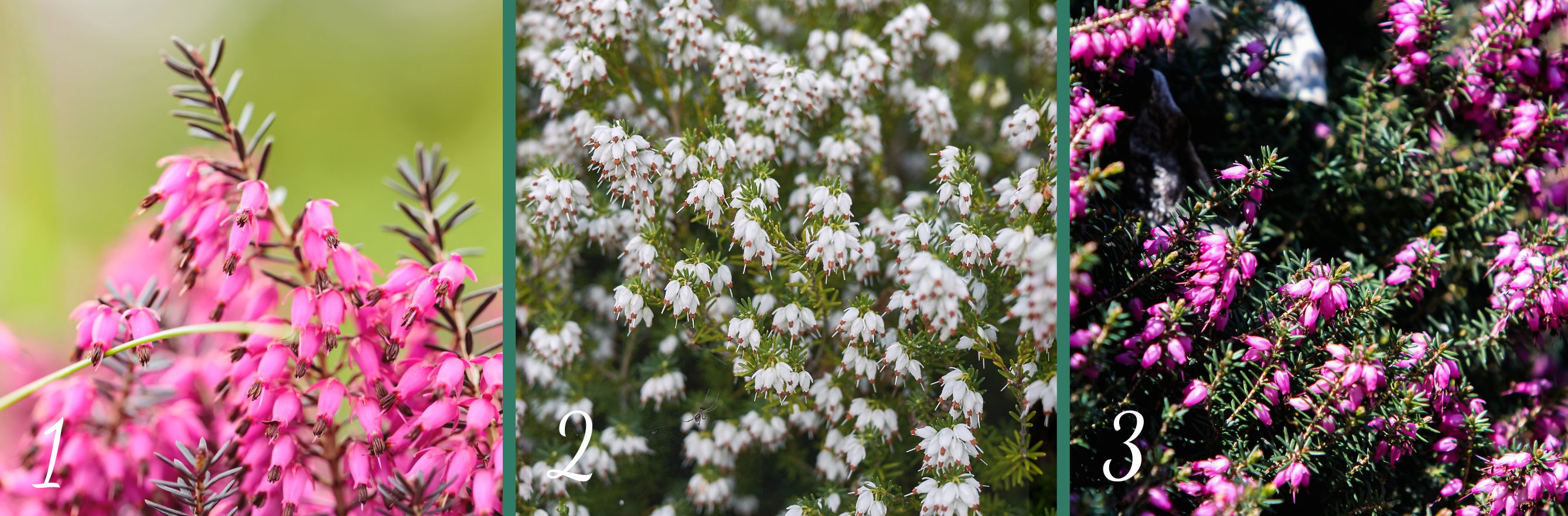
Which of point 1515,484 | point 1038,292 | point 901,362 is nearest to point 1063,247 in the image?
point 1038,292

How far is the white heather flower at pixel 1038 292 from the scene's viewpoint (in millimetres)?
1140

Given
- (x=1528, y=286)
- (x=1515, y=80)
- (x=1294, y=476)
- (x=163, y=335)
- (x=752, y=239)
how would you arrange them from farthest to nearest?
1. (x=1515, y=80)
2. (x=1528, y=286)
3. (x=1294, y=476)
4. (x=752, y=239)
5. (x=163, y=335)

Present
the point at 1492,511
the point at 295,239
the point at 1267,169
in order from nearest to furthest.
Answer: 1. the point at 295,239
2. the point at 1267,169
3. the point at 1492,511

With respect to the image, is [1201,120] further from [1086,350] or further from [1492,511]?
[1492,511]

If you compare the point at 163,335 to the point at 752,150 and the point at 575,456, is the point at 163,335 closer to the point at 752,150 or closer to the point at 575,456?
the point at 575,456

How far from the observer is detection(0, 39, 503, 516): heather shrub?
107 cm

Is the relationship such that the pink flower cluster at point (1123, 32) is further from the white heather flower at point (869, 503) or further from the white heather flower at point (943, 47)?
the white heather flower at point (869, 503)

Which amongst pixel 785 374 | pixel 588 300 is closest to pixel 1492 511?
pixel 785 374

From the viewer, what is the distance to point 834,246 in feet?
3.74

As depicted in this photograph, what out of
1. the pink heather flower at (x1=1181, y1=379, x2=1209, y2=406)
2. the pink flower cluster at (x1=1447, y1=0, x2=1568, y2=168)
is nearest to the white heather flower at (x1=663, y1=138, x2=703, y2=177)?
the pink heather flower at (x1=1181, y1=379, x2=1209, y2=406)

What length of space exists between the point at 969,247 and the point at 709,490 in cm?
54

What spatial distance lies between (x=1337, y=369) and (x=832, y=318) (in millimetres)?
842

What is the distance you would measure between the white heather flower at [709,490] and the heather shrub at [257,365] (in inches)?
11.5

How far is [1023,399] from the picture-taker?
1.17 meters
